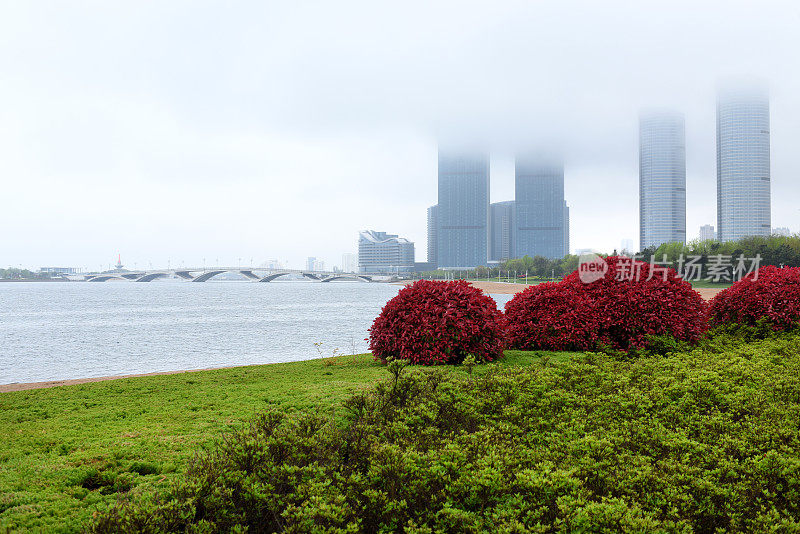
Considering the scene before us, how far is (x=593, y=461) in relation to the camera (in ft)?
8.50

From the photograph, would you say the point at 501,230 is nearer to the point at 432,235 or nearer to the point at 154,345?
the point at 432,235

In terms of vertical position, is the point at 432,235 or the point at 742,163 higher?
the point at 742,163

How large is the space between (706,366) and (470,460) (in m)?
3.38

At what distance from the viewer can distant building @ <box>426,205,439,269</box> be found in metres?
156

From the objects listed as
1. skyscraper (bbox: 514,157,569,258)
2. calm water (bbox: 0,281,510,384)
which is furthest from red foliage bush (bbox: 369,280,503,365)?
skyscraper (bbox: 514,157,569,258)

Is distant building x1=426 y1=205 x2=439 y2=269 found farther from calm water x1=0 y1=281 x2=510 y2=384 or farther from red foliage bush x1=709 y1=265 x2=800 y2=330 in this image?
red foliage bush x1=709 y1=265 x2=800 y2=330

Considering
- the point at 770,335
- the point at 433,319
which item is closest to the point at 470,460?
the point at 433,319

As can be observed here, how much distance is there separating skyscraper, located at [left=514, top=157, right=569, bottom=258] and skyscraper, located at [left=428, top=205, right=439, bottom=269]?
26057mm

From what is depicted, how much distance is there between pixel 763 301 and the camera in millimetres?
7723

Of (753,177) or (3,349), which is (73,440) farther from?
(753,177)

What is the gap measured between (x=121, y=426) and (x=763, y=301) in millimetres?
8634

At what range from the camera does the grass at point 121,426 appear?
236 cm

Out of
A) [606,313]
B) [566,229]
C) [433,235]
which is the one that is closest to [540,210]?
[566,229]

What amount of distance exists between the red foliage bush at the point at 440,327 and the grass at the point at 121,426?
1.06 ft
